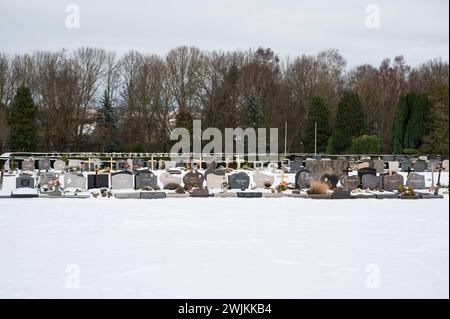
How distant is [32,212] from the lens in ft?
55.1

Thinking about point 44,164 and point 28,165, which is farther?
point 44,164

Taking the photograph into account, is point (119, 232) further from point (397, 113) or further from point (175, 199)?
point (397, 113)

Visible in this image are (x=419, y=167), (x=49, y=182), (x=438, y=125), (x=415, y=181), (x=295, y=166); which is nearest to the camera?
(x=49, y=182)

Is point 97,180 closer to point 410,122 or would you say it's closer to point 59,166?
point 59,166

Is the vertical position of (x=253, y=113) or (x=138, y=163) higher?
(x=253, y=113)

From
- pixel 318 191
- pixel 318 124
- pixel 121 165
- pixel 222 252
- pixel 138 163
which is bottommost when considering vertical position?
pixel 222 252

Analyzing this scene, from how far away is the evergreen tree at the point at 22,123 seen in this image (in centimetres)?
4100

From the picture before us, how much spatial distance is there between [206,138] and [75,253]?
1355 inches

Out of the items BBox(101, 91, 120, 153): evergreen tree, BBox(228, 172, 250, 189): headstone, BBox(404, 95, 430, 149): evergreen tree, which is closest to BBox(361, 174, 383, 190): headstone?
BBox(228, 172, 250, 189): headstone

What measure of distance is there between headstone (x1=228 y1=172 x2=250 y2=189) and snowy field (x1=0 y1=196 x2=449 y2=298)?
17.5 ft

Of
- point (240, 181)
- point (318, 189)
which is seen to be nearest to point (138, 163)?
point (240, 181)

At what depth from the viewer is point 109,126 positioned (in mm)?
47312

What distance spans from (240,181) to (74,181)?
627cm

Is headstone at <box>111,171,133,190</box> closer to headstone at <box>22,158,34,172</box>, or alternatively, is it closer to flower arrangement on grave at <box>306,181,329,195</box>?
flower arrangement on grave at <box>306,181,329,195</box>
